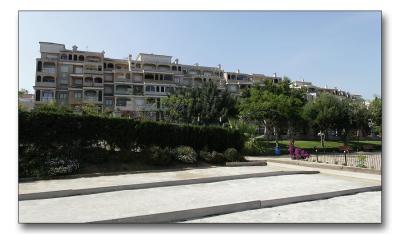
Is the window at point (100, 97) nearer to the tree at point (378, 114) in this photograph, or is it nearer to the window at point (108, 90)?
the window at point (108, 90)

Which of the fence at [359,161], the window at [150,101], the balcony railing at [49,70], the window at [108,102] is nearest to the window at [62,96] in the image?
the balcony railing at [49,70]

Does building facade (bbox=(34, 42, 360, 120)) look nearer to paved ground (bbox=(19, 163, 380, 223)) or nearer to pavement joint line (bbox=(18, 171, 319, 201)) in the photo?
pavement joint line (bbox=(18, 171, 319, 201))

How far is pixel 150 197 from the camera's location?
1008 centimetres

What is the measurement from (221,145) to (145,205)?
13.5 metres

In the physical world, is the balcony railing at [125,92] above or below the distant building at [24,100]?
above

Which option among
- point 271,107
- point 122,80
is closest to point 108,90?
point 122,80

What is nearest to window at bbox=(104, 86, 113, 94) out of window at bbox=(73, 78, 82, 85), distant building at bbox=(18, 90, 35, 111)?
window at bbox=(73, 78, 82, 85)

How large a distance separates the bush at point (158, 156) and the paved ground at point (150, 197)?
2468 mm

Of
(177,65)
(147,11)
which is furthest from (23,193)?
(177,65)

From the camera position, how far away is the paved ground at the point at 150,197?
25.8 feet

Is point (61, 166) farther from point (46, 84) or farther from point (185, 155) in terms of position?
point (46, 84)

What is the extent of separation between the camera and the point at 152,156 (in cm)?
1680

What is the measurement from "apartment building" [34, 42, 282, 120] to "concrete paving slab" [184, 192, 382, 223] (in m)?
48.9
